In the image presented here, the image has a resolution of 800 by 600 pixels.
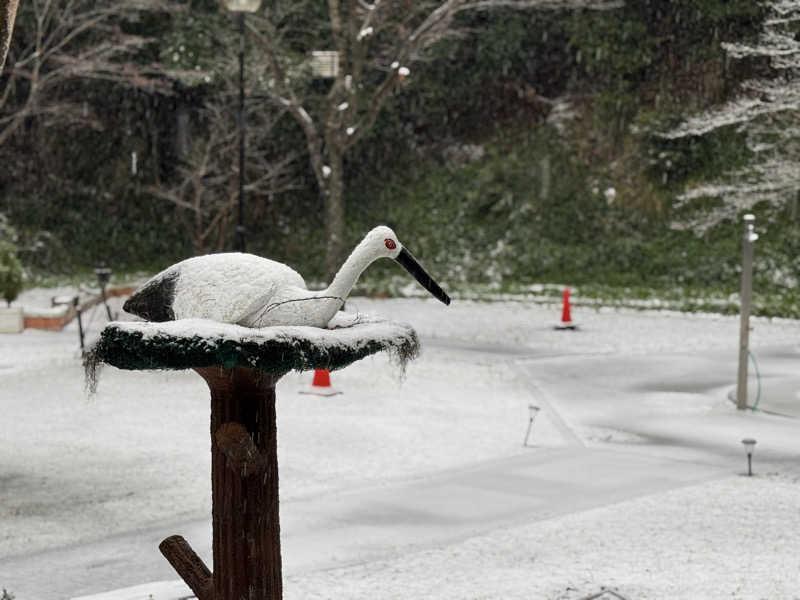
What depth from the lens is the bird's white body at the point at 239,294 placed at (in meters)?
5.36

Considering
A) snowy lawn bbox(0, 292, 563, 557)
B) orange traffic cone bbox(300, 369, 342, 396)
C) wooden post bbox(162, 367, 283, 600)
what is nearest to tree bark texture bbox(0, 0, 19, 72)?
wooden post bbox(162, 367, 283, 600)

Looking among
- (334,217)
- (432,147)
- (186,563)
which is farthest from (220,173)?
(186,563)

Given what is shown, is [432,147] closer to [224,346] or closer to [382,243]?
[382,243]

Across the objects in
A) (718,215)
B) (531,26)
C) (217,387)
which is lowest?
(217,387)

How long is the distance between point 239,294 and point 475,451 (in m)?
8.04

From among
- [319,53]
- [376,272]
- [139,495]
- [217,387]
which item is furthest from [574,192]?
[217,387]

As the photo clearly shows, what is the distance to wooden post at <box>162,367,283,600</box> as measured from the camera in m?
5.45

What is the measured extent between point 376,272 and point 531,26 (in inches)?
383

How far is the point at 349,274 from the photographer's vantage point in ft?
18.6

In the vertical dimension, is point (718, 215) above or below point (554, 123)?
below

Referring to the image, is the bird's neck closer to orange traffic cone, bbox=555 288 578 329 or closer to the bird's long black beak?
the bird's long black beak

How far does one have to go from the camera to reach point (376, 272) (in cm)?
3400

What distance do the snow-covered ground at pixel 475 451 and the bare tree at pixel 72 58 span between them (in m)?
9.61

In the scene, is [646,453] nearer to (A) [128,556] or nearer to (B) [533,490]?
(B) [533,490]
